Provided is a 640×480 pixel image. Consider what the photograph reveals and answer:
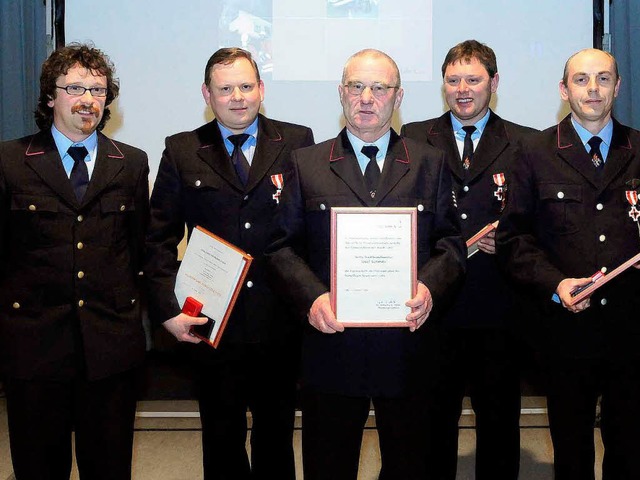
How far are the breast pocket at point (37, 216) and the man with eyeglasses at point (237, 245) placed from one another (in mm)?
368

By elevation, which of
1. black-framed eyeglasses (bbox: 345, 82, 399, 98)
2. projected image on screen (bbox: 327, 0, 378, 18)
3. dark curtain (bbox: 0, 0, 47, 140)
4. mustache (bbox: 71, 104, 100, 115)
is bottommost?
mustache (bbox: 71, 104, 100, 115)

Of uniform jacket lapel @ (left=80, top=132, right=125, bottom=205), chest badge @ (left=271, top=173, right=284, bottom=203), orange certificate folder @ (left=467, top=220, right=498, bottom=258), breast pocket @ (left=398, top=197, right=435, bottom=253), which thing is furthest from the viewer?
orange certificate folder @ (left=467, top=220, right=498, bottom=258)

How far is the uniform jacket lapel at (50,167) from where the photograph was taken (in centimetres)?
246

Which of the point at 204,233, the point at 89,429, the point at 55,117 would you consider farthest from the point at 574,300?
the point at 55,117

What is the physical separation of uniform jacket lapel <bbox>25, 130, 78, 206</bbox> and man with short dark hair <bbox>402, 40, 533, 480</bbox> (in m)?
1.44

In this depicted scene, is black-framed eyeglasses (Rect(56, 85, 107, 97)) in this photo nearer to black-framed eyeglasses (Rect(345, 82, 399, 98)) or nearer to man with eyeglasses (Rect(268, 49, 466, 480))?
man with eyeglasses (Rect(268, 49, 466, 480))

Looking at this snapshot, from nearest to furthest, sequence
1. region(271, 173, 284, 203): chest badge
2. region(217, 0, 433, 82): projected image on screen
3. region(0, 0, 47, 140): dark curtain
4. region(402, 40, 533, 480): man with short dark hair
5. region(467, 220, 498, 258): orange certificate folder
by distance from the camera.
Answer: region(271, 173, 284, 203): chest badge, region(467, 220, 498, 258): orange certificate folder, region(402, 40, 533, 480): man with short dark hair, region(217, 0, 433, 82): projected image on screen, region(0, 0, 47, 140): dark curtain

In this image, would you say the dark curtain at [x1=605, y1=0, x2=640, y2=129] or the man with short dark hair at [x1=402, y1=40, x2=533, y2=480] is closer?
the man with short dark hair at [x1=402, y1=40, x2=533, y2=480]

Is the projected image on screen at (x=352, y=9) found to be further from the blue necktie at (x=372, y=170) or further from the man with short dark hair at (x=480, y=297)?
the blue necktie at (x=372, y=170)

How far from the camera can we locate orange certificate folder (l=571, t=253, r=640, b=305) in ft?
7.54

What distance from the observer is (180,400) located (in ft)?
16.1

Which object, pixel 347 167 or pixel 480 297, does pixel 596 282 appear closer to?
pixel 480 297

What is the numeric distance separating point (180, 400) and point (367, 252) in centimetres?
302

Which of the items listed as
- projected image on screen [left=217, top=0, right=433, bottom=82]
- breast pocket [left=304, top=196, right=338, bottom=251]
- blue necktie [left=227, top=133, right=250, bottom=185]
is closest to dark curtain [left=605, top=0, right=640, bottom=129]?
projected image on screen [left=217, top=0, right=433, bottom=82]
